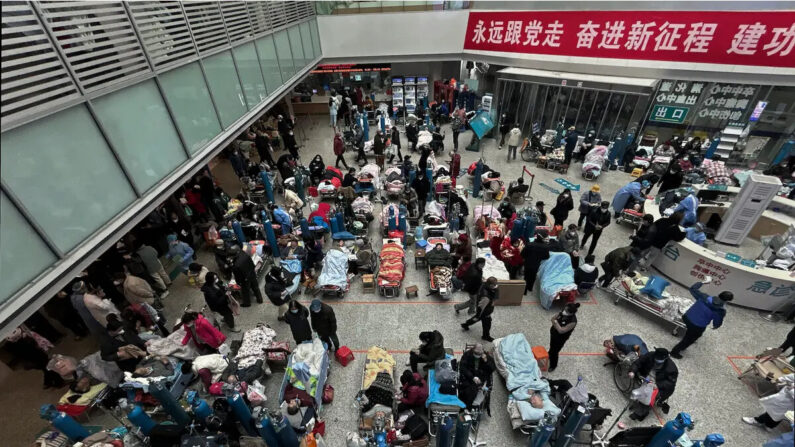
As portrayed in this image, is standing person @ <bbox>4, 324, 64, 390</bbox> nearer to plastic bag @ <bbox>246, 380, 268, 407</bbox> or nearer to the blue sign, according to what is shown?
plastic bag @ <bbox>246, 380, 268, 407</bbox>

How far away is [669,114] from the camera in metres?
14.5

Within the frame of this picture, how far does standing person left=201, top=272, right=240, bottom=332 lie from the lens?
24.0ft

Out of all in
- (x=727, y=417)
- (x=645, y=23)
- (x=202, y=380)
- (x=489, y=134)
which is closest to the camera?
(x=727, y=417)

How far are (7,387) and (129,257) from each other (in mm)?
3412

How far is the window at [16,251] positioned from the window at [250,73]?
283 inches

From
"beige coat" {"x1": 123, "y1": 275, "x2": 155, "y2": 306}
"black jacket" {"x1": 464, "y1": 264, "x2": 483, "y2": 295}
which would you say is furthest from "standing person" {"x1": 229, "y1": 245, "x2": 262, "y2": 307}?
"black jacket" {"x1": 464, "y1": 264, "x2": 483, "y2": 295}

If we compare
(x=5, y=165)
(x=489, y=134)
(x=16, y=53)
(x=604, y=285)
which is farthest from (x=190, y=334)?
(x=489, y=134)

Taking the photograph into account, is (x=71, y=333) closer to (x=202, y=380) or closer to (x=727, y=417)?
(x=202, y=380)

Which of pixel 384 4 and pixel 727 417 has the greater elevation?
pixel 384 4

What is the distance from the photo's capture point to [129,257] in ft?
28.8

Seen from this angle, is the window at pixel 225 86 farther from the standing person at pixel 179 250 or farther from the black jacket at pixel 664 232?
the black jacket at pixel 664 232

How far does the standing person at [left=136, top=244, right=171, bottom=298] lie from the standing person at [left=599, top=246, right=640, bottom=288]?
11874 millimetres

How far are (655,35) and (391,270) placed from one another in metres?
14.2

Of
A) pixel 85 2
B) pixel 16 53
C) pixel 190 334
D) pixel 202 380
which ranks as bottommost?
pixel 202 380
